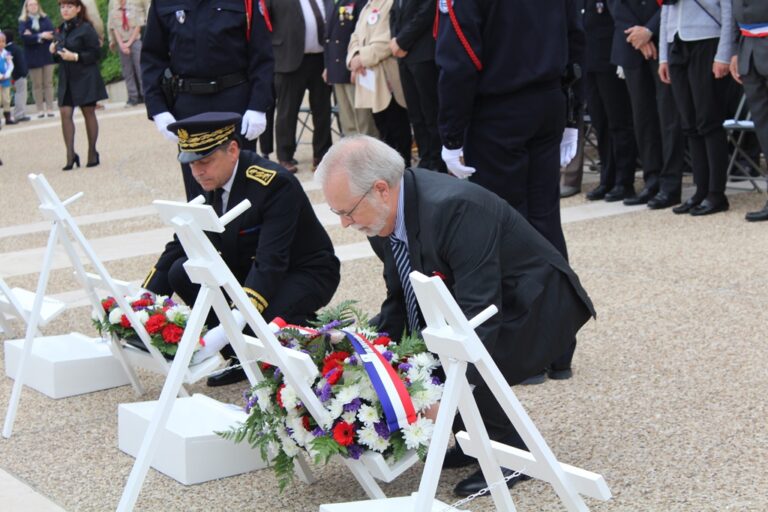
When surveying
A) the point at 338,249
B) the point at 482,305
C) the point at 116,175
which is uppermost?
the point at 482,305

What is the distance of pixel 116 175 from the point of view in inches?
509

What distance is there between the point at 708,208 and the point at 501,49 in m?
3.46

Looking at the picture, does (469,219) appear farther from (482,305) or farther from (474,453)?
(474,453)

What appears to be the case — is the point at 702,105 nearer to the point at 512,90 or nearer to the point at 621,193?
the point at 621,193

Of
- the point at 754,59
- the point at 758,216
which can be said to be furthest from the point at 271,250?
the point at 758,216

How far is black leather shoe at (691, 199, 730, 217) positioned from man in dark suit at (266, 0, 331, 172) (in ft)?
14.1

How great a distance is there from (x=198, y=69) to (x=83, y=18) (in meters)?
7.00

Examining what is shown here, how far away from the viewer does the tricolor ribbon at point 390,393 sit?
3.63 m

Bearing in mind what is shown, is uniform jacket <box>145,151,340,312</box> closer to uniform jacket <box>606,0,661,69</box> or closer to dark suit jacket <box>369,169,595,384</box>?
dark suit jacket <box>369,169,595,384</box>

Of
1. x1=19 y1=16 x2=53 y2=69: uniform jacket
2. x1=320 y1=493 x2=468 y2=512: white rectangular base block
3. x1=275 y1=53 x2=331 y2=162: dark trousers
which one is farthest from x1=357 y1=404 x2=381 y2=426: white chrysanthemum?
x1=19 y1=16 x2=53 y2=69: uniform jacket

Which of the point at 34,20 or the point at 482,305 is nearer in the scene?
the point at 482,305

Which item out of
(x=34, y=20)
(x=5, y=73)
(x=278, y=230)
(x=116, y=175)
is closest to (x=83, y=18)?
(x=116, y=175)

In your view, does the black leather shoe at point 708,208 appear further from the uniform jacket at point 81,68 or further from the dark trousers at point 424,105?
the uniform jacket at point 81,68

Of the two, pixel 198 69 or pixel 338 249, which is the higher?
pixel 198 69
